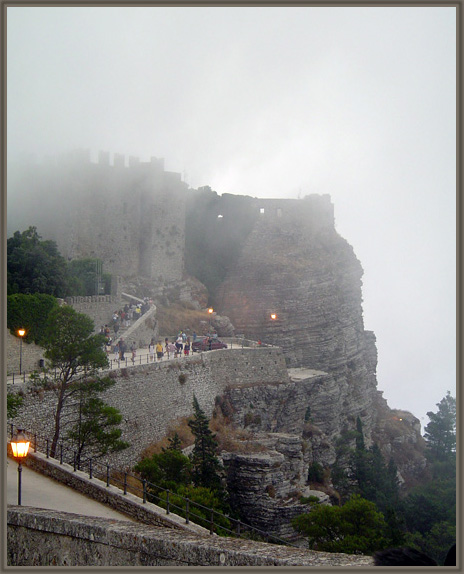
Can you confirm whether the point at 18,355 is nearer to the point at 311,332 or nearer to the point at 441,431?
the point at 311,332

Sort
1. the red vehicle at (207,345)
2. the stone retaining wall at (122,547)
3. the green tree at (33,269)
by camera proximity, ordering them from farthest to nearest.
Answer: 1. the red vehicle at (207,345)
2. the green tree at (33,269)
3. the stone retaining wall at (122,547)

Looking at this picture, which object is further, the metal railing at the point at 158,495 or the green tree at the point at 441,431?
the green tree at the point at 441,431

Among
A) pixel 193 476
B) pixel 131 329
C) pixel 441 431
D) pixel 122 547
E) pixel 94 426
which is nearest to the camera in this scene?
pixel 122 547

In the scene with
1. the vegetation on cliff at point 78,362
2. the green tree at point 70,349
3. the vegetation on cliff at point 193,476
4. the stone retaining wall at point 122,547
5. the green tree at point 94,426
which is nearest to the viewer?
the stone retaining wall at point 122,547

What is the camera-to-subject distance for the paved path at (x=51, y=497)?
1363cm

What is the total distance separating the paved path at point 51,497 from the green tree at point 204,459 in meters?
9.02

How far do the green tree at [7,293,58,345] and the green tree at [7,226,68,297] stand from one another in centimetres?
262

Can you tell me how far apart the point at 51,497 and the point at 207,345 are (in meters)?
20.2

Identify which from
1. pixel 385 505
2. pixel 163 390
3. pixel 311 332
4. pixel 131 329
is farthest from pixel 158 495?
pixel 311 332

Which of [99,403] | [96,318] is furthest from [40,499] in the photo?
[96,318]

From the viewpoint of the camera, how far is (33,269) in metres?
30.7

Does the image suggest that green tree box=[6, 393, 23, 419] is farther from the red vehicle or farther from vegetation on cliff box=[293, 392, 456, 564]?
the red vehicle

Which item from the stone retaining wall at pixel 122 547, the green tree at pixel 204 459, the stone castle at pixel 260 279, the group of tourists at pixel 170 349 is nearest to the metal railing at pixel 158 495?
the green tree at pixel 204 459

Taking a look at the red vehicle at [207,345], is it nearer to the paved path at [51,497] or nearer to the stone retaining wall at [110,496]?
the stone retaining wall at [110,496]
